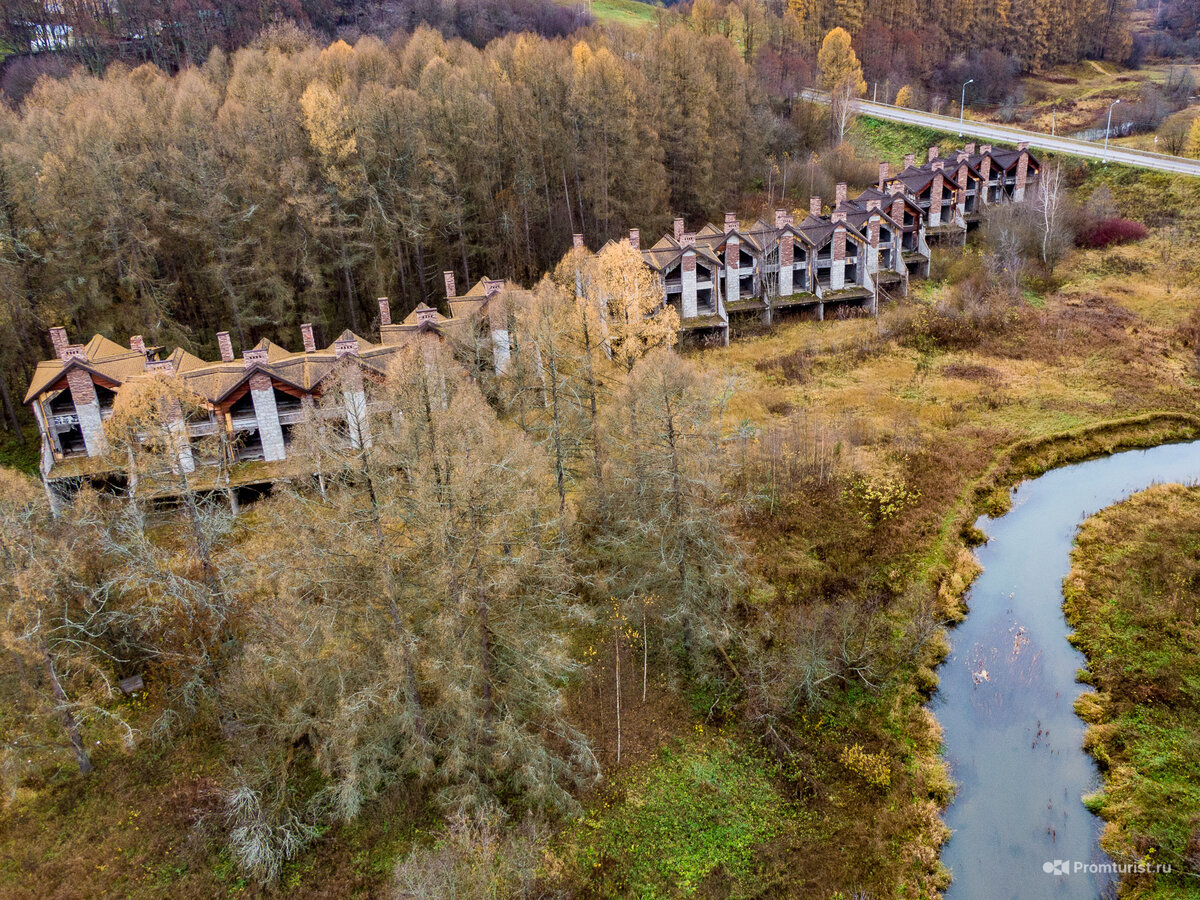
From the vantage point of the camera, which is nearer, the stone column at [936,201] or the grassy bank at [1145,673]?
the grassy bank at [1145,673]

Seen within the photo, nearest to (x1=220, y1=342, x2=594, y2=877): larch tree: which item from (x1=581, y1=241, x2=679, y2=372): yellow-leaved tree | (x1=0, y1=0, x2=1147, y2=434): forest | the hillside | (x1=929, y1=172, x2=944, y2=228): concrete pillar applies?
the hillside

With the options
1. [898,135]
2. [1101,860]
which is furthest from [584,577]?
[898,135]

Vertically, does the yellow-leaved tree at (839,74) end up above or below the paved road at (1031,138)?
above

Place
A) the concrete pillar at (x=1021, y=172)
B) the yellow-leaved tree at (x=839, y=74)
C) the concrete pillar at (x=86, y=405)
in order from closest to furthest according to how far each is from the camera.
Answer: the concrete pillar at (x=86, y=405) < the concrete pillar at (x=1021, y=172) < the yellow-leaved tree at (x=839, y=74)

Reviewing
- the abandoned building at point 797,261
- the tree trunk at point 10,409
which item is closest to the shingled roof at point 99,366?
the tree trunk at point 10,409

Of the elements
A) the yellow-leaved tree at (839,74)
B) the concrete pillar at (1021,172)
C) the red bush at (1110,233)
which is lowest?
the red bush at (1110,233)

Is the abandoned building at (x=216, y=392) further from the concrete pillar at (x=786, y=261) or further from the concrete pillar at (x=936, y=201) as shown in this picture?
the concrete pillar at (x=936, y=201)

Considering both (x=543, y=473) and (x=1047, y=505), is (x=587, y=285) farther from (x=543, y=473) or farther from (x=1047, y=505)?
(x=1047, y=505)

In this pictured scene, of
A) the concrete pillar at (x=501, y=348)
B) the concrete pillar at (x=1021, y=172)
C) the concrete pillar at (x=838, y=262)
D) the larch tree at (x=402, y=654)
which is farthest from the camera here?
the concrete pillar at (x=1021, y=172)
